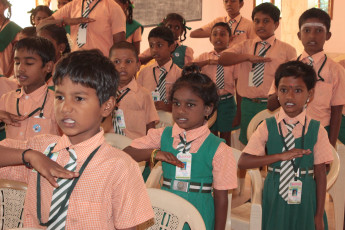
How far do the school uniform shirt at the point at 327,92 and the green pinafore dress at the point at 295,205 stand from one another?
871mm

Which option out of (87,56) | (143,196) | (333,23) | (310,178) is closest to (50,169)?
(143,196)

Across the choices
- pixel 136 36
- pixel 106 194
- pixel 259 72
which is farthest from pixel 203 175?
pixel 136 36

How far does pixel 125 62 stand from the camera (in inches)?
129

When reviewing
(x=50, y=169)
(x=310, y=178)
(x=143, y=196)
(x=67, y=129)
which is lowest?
(x=310, y=178)

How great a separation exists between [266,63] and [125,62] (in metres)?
1.35

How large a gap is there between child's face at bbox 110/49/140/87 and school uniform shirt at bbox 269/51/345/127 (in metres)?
1.04

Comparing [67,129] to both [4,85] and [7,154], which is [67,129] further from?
[4,85]

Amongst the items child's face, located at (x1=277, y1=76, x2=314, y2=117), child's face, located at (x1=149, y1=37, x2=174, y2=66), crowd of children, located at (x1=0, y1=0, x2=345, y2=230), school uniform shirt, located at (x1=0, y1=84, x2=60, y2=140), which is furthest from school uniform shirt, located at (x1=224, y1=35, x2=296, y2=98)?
school uniform shirt, located at (x1=0, y1=84, x2=60, y2=140)

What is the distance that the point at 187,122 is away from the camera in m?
2.24

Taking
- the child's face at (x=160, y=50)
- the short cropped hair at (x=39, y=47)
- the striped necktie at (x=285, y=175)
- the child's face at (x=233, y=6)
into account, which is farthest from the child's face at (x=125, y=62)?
the child's face at (x=233, y=6)

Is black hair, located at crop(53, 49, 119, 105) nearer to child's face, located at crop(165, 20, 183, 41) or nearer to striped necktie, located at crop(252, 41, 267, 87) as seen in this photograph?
striped necktie, located at crop(252, 41, 267, 87)

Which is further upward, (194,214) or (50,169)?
(50,169)

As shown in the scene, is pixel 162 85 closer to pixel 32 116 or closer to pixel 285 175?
pixel 32 116

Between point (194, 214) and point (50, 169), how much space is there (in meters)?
0.58
